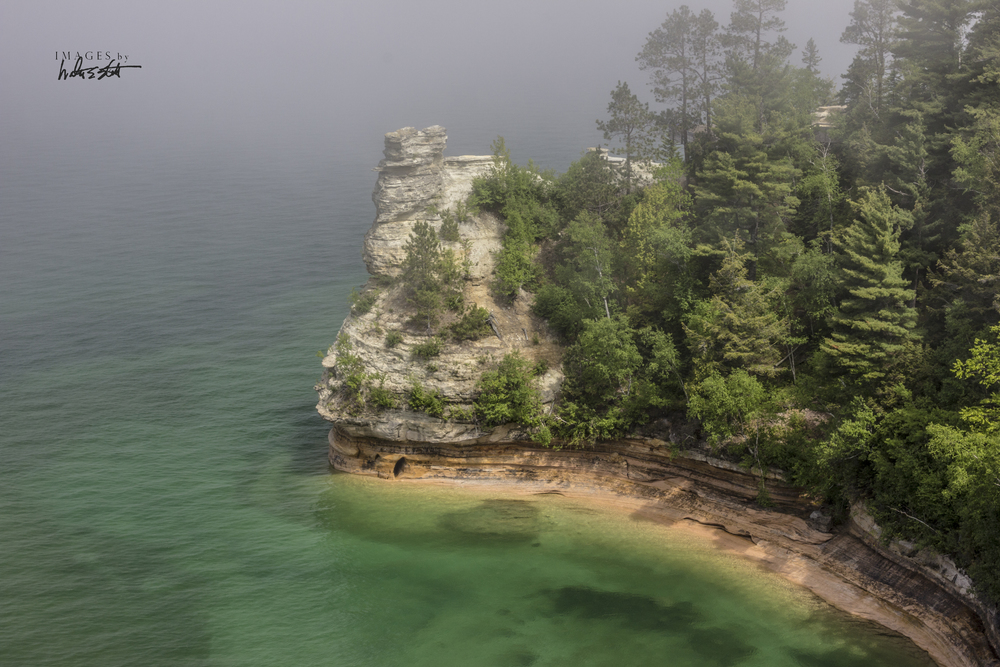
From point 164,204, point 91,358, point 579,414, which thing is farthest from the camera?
point 164,204

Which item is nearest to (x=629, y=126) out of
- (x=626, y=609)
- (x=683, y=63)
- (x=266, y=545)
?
(x=683, y=63)

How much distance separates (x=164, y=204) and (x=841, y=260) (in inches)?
4522

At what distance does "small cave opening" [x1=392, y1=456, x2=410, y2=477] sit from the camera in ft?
195

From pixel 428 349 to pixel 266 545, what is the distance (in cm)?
1718

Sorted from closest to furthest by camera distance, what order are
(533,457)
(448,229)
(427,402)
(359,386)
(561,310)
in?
(427,402), (533,457), (359,386), (561,310), (448,229)

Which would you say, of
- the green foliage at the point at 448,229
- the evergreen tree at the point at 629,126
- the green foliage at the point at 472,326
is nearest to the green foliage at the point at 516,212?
the green foliage at the point at 448,229

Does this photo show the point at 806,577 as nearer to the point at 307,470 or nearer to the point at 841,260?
the point at 841,260

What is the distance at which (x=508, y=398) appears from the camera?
185 feet

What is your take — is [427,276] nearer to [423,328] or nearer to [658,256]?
[423,328]

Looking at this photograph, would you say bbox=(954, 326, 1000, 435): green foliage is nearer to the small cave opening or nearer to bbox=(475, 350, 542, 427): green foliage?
bbox=(475, 350, 542, 427): green foliage

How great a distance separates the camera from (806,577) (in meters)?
46.2

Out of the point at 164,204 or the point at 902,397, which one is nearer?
the point at 902,397

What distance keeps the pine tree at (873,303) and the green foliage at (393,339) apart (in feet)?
95.7

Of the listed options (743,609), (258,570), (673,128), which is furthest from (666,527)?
(673,128)
